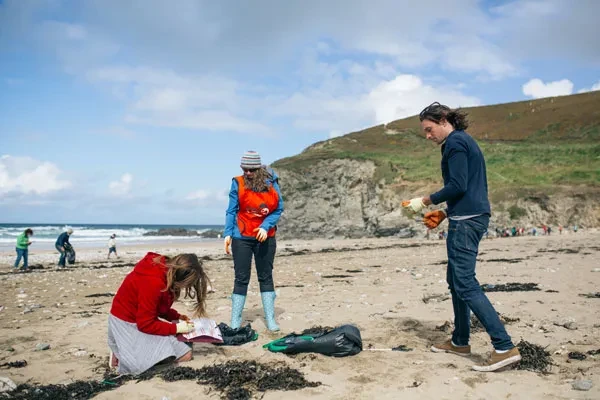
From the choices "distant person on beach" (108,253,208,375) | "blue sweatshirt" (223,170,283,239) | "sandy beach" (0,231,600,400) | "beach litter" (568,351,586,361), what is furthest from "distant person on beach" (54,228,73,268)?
"beach litter" (568,351,586,361)

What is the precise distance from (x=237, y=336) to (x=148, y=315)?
46.3 inches

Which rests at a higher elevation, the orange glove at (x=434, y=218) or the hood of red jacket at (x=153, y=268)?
the orange glove at (x=434, y=218)

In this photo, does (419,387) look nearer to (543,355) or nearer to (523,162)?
(543,355)

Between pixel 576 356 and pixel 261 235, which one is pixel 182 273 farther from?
pixel 576 356

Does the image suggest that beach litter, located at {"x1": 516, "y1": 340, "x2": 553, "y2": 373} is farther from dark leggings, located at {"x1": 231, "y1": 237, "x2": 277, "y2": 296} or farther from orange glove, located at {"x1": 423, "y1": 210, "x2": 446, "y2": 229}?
dark leggings, located at {"x1": 231, "y1": 237, "x2": 277, "y2": 296}

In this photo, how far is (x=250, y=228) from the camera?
18.5 ft

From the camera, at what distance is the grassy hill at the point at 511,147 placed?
4066 centimetres

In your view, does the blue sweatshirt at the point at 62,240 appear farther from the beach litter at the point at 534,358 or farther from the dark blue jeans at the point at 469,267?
the beach litter at the point at 534,358

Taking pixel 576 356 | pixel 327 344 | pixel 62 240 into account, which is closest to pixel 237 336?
pixel 327 344

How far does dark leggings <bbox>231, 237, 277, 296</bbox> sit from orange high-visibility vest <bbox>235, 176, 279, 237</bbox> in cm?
16

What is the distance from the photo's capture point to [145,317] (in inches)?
165

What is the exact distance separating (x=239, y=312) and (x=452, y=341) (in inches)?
97.6

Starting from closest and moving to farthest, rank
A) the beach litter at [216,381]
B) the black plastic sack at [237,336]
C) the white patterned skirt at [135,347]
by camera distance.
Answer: the beach litter at [216,381] < the white patterned skirt at [135,347] < the black plastic sack at [237,336]

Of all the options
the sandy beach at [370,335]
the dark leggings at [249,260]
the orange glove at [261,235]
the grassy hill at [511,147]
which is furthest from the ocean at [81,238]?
the orange glove at [261,235]
